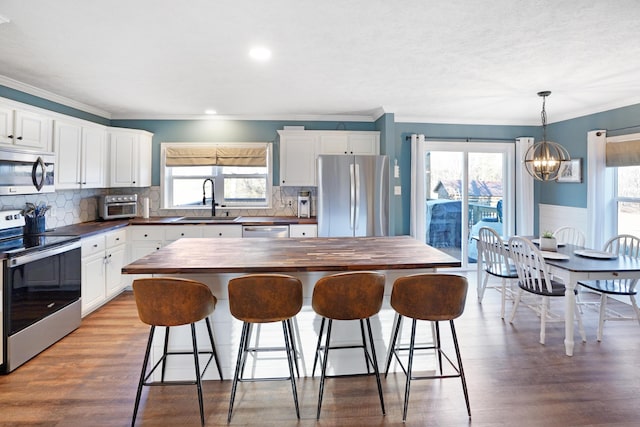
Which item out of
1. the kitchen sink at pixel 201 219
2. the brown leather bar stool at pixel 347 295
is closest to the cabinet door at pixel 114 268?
the kitchen sink at pixel 201 219

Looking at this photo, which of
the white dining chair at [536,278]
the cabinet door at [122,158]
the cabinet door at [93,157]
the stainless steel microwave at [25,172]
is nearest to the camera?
the stainless steel microwave at [25,172]

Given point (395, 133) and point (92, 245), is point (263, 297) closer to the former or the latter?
point (92, 245)

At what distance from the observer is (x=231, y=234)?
4.66m

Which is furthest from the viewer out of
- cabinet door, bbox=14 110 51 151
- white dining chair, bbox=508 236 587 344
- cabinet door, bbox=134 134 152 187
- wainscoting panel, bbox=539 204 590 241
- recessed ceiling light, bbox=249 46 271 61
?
cabinet door, bbox=134 134 152 187

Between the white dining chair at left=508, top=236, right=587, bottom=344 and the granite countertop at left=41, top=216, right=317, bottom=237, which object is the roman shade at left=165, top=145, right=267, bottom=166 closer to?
the granite countertop at left=41, top=216, right=317, bottom=237

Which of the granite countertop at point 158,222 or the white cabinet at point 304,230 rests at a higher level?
the granite countertop at point 158,222

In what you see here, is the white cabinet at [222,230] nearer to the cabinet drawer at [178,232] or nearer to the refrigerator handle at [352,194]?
the cabinet drawer at [178,232]

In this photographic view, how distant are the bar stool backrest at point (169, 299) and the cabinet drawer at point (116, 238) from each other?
8.22 ft

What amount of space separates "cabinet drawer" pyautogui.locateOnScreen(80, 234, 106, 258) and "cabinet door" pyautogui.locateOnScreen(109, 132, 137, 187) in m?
1.05

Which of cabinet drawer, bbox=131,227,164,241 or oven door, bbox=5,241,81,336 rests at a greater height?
cabinet drawer, bbox=131,227,164,241

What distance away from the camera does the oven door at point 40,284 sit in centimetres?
262

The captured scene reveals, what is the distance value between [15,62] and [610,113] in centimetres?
630

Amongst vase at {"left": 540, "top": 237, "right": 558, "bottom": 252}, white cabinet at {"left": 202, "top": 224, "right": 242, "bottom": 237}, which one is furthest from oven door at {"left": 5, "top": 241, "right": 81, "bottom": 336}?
vase at {"left": 540, "top": 237, "right": 558, "bottom": 252}

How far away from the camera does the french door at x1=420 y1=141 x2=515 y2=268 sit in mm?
5457
